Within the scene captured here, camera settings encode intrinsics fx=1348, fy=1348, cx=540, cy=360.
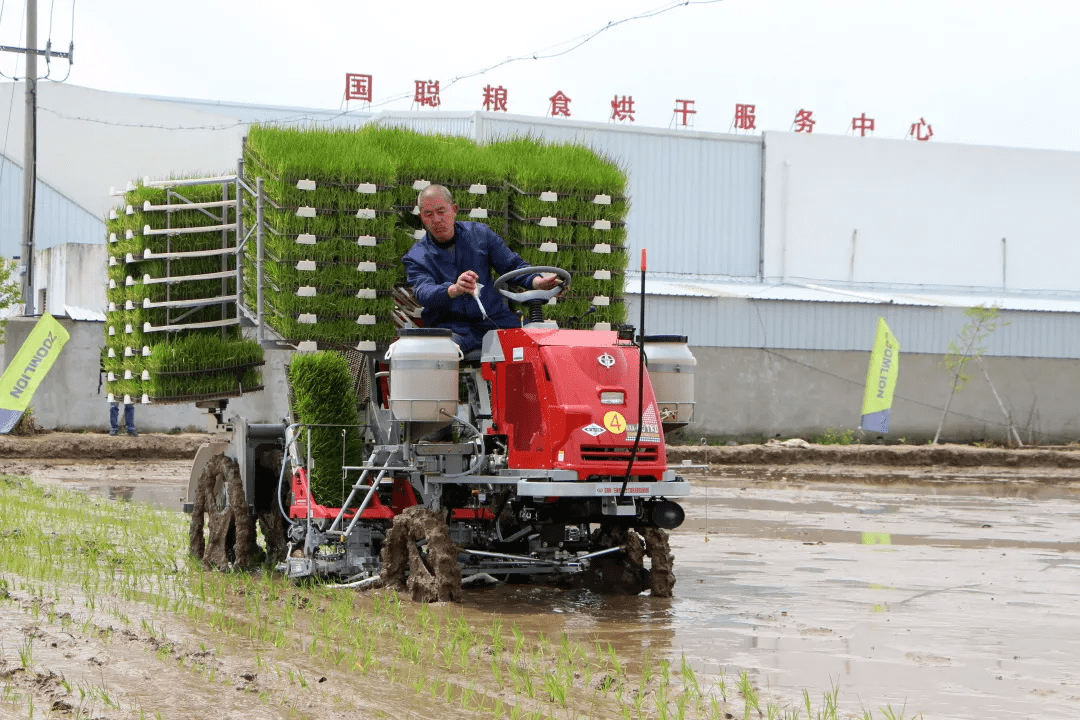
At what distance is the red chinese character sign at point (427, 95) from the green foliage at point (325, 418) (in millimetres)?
25691

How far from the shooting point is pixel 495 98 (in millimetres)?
33531

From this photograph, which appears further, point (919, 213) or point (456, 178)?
point (919, 213)

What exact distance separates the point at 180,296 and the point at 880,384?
16.4 metres

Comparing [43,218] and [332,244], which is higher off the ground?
[43,218]

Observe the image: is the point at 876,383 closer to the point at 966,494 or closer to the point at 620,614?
the point at 966,494

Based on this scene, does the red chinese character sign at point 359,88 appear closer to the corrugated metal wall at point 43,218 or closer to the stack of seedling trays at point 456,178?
the corrugated metal wall at point 43,218

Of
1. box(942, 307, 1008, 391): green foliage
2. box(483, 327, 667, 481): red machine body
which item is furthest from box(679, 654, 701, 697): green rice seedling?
box(942, 307, 1008, 391): green foliage

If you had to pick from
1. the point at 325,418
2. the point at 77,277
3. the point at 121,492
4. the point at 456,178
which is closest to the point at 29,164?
the point at 77,277

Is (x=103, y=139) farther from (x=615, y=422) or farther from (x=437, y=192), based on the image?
(x=615, y=422)

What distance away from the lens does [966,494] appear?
743 inches

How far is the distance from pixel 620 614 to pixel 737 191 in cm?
2736

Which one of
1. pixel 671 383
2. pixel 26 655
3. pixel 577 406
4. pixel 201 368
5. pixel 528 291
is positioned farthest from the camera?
pixel 201 368

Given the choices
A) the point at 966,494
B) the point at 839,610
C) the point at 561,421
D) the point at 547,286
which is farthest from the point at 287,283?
the point at 966,494

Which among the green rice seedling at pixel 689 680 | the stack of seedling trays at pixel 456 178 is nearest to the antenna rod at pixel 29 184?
the stack of seedling trays at pixel 456 178
